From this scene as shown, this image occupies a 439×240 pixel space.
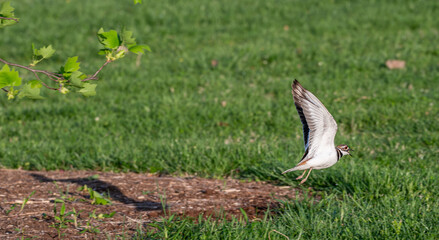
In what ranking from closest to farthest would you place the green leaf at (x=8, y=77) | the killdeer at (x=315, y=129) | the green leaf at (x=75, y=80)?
the green leaf at (x=8, y=77) < the green leaf at (x=75, y=80) < the killdeer at (x=315, y=129)

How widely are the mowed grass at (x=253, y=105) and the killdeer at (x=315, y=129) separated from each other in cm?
57

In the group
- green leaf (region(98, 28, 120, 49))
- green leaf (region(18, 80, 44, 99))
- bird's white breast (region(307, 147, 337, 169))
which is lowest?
bird's white breast (region(307, 147, 337, 169))

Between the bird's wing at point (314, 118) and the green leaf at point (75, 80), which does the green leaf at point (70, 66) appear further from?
the bird's wing at point (314, 118)

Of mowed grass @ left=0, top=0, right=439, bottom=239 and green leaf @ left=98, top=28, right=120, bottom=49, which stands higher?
green leaf @ left=98, top=28, right=120, bottom=49

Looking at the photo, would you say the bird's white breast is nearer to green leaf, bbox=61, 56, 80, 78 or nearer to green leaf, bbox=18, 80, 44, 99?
green leaf, bbox=61, 56, 80, 78

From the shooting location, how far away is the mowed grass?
14.4 feet

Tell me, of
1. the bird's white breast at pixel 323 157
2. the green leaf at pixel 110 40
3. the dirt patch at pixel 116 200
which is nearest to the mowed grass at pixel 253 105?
the dirt patch at pixel 116 200

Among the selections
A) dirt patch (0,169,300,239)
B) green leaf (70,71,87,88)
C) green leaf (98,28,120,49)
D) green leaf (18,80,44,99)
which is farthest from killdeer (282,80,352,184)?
green leaf (18,80,44,99)

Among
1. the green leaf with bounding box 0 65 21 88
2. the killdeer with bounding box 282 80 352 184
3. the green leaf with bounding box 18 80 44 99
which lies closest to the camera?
the green leaf with bounding box 0 65 21 88

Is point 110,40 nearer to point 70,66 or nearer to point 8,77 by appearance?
point 70,66

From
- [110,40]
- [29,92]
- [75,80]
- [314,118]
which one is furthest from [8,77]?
[314,118]

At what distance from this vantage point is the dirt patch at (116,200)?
4.02 meters

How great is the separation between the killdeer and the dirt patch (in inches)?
29.3

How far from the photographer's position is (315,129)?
3.44 meters
